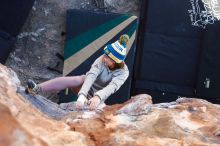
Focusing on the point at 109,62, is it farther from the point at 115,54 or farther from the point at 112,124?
the point at 112,124

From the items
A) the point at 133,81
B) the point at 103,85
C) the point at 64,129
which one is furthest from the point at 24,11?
the point at 64,129

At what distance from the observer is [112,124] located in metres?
2.01

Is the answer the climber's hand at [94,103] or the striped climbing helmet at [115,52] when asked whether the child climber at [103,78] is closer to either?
the striped climbing helmet at [115,52]

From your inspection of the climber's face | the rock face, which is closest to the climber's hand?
the rock face

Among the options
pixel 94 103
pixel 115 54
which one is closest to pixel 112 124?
pixel 94 103

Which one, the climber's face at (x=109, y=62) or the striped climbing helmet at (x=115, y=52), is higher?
the striped climbing helmet at (x=115, y=52)

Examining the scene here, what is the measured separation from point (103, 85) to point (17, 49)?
1.69m

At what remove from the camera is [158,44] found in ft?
14.4

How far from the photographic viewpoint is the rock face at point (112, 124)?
156 centimetres

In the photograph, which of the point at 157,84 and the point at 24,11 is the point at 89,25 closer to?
the point at 24,11

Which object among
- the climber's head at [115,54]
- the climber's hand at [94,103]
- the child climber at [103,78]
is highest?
the climber's head at [115,54]

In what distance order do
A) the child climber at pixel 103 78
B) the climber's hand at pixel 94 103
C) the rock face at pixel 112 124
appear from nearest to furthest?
1. the rock face at pixel 112 124
2. the climber's hand at pixel 94 103
3. the child climber at pixel 103 78

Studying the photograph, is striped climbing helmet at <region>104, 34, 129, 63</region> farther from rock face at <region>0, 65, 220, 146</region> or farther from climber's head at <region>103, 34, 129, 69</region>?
rock face at <region>0, 65, 220, 146</region>

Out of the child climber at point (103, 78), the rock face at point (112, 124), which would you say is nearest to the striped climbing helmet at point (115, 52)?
the child climber at point (103, 78)
